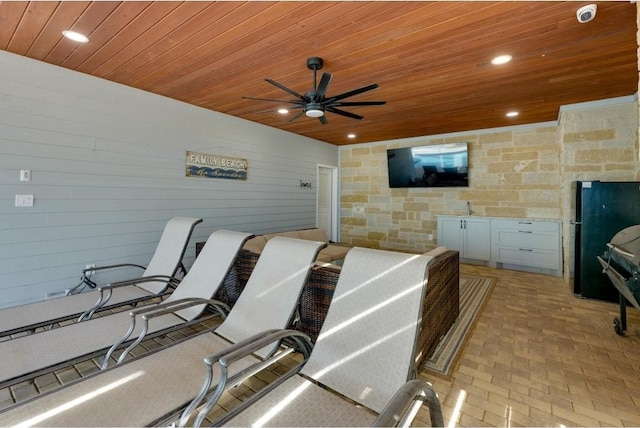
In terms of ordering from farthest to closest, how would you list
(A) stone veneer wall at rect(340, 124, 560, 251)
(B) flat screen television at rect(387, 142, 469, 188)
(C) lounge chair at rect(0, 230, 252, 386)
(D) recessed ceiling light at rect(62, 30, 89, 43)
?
1. (B) flat screen television at rect(387, 142, 469, 188)
2. (A) stone veneer wall at rect(340, 124, 560, 251)
3. (D) recessed ceiling light at rect(62, 30, 89, 43)
4. (C) lounge chair at rect(0, 230, 252, 386)

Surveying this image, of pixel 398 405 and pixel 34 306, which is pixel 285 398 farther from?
pixel 34 306

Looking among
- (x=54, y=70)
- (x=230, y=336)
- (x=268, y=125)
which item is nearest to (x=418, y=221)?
(x=268, y=125)

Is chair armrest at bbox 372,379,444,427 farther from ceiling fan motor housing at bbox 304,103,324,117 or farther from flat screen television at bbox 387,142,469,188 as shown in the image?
flat screen television at bbox 387,142,469,188

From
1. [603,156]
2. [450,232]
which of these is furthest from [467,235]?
[603,156]

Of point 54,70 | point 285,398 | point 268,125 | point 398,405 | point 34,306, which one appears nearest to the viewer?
point 398,405

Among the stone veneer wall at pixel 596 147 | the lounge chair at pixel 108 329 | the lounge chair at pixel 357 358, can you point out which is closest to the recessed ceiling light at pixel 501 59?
the stone veneer wall at pixel 596 147

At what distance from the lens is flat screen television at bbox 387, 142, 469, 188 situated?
5.85 meters

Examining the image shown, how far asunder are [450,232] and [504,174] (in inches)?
57.1

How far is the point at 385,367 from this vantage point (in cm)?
142

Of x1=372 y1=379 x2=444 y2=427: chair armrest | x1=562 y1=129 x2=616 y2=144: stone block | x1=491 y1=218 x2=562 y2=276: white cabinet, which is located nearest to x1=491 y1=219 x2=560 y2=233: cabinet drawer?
x1=491 y1=218 x2=562 y2=276: white cabinet

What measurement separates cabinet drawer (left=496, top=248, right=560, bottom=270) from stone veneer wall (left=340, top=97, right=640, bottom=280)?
13.3 inches

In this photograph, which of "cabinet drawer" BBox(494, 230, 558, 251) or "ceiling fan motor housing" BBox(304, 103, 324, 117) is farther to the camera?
"cabinet drawer" BBox(494, 230, 558, 251)

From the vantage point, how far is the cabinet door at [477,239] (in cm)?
536

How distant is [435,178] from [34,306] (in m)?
6.23
